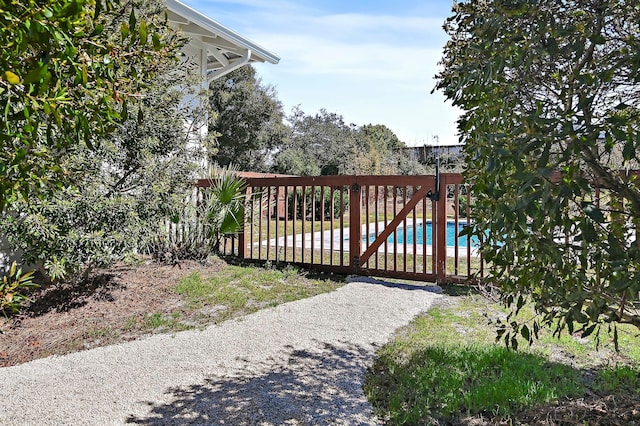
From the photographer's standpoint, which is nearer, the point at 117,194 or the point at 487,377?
the point at 487,377

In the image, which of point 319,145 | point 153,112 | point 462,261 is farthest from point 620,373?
point 319,145

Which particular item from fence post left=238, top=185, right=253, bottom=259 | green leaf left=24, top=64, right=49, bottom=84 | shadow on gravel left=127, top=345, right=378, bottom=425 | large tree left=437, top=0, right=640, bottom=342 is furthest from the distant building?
green leaf left=24, top=64, right=49, bottom=84

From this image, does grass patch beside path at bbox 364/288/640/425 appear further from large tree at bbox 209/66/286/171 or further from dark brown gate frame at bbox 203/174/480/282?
large tree at bbox 209/66/286/171

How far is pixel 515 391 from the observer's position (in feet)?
8.58

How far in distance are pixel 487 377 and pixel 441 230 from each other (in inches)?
123

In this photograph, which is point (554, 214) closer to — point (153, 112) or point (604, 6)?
point (604, 6)

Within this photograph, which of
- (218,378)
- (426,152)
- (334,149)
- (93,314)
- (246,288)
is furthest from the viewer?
(334,149)

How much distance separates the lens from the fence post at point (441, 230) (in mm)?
5758

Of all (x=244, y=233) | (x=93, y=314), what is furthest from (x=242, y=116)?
(x=93, y=314)

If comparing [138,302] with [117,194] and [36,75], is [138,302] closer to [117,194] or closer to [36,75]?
[117,194]

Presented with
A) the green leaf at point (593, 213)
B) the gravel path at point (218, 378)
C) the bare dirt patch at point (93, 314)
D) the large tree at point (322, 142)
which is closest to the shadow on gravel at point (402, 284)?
the gravel path at point (218, 378)

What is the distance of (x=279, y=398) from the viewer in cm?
272

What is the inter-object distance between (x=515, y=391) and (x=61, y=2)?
2.96 metres

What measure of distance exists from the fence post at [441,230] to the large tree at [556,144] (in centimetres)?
366
